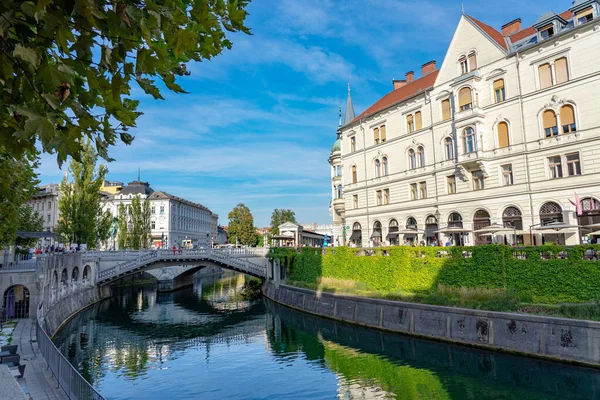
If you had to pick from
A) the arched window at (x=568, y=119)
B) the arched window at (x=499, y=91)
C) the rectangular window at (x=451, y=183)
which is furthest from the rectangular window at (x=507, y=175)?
the arched window at (x=499, y=91)

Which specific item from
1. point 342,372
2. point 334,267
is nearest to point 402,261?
point 334,267

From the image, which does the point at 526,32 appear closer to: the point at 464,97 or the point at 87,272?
the point at 464,97

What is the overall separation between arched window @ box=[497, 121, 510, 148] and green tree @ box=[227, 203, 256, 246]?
65.0m

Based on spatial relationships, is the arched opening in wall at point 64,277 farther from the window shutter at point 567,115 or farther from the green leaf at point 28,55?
the window shutter at point 567,115

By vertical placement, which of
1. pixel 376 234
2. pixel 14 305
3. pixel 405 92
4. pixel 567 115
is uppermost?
pixel 405 92

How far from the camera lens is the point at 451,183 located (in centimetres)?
3906

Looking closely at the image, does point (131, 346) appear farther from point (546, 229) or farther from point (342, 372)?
point (546, 229)

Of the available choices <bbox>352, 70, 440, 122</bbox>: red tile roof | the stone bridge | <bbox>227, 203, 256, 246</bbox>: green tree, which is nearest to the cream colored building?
<bbox>352, 70, 440, 122</bbox>: red tile roof

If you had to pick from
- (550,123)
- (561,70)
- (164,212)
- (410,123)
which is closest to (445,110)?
(410,123)

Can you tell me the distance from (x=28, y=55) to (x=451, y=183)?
39273 mm

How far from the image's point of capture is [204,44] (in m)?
4.80

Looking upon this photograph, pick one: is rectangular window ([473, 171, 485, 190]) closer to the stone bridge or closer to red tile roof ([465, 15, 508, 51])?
red tile roof ([465, 15, 508, 51])

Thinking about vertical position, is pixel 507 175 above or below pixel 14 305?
above

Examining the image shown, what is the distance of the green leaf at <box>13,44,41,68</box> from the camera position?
3334 millimetres
